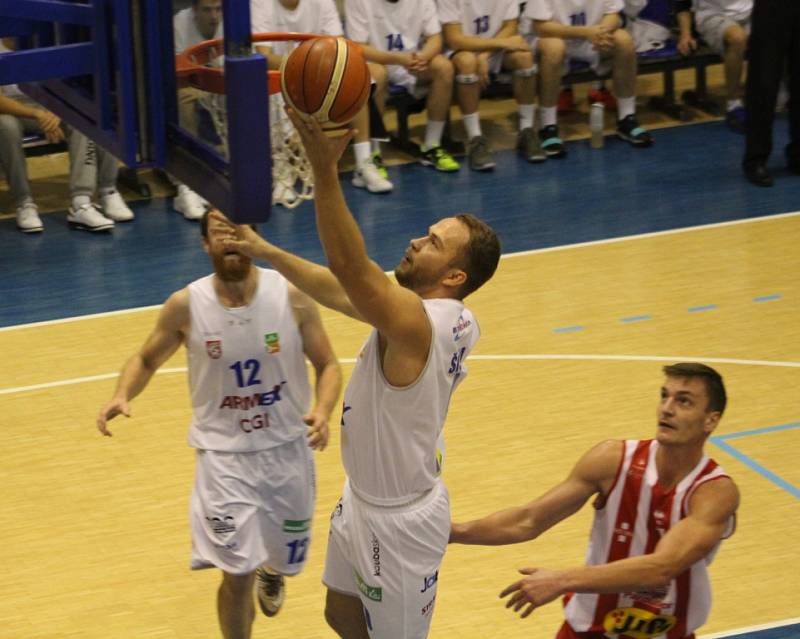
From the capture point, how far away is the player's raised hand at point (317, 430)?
613 cm

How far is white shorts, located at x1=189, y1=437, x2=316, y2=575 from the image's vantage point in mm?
6477

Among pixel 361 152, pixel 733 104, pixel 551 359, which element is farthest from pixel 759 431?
pixel 733 104

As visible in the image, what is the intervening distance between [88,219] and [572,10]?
5005 mm

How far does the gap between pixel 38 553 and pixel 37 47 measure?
3.27 metres

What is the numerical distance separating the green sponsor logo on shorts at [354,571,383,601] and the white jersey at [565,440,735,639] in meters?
0.71

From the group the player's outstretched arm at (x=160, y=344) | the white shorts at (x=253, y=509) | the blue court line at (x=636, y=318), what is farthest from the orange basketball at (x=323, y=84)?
the blue court line at (x=636, y=318)

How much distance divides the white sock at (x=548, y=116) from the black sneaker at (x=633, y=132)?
678 millimetres

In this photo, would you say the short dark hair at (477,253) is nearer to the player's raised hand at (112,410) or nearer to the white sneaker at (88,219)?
the player's raised hand at (112,410)

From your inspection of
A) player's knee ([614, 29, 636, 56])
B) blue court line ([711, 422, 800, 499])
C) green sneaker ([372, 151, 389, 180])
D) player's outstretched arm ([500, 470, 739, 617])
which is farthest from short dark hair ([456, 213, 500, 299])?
player's knee ([614, 29, 636, 56])

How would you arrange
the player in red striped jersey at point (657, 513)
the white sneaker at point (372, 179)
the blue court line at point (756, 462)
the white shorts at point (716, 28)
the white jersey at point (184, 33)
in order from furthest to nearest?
1. the white shorts at point (716, 28)
2. the white sneaker at point (372, 179)
3. the blue court line at point (756, 462)
4. the player in red striped jersey at point (657, 513)
5. the white jersey at point (184, 33)

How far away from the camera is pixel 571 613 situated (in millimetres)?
5586

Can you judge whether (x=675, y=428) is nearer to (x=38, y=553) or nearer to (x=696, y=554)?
(x=696, y=554)

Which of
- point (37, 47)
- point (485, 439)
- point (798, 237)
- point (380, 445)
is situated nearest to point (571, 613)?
point (380, 445)

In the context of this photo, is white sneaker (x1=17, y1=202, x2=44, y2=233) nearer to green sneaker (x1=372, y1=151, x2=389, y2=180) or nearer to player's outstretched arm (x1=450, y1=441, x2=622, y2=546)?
green sneaker (x1=372, y1=151, x2=389, y2=180)
